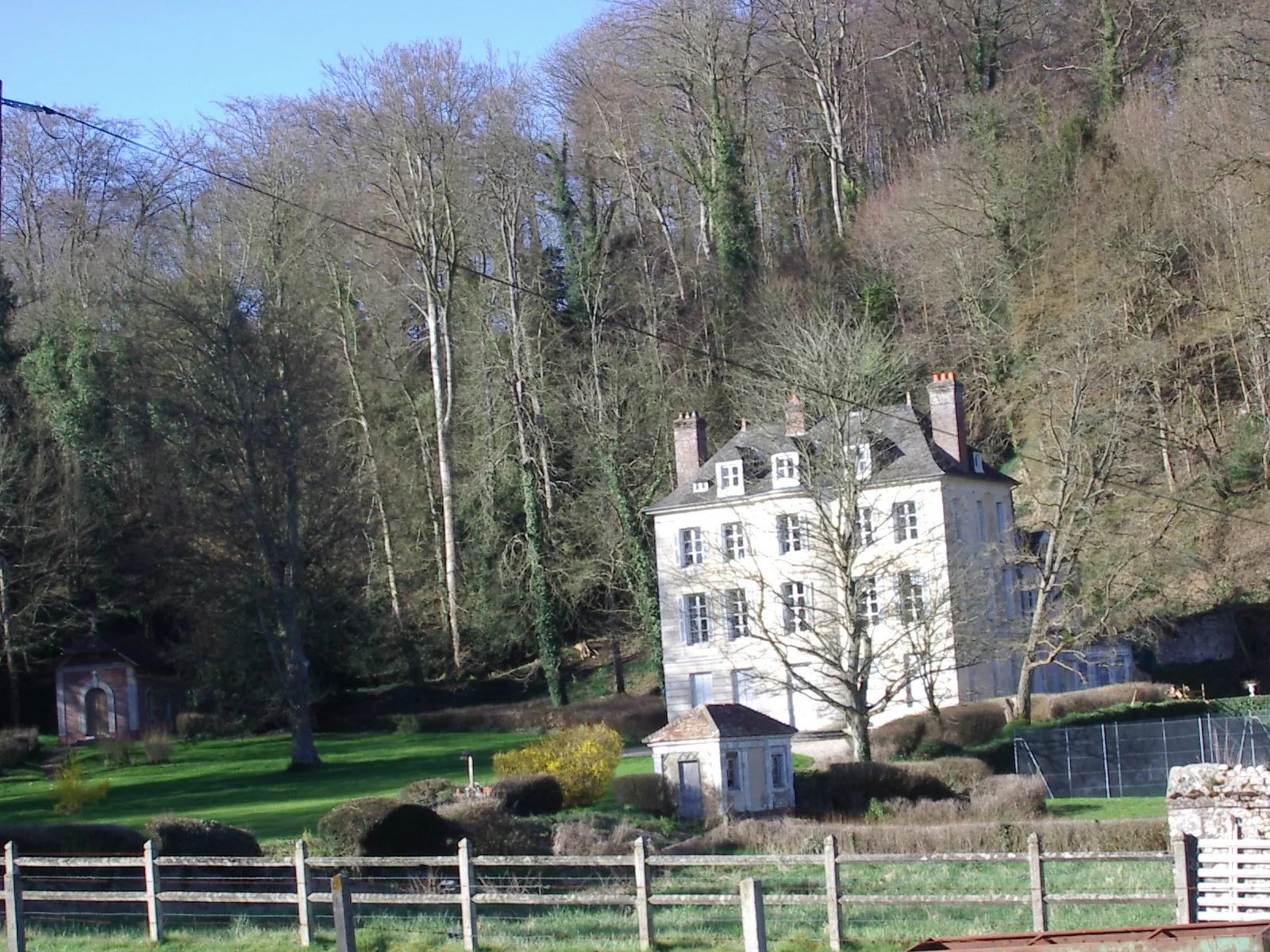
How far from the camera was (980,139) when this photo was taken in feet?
185

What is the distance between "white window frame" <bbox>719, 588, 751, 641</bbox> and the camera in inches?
1540

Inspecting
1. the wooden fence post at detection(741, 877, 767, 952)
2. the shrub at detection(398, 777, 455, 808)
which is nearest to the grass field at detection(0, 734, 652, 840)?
the shrub at detection(398, 777, 455, 808)

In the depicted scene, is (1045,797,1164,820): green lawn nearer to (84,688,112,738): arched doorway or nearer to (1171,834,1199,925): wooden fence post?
(1171,834,1199,925): wooden fence post

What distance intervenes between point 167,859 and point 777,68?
5834 centimetres

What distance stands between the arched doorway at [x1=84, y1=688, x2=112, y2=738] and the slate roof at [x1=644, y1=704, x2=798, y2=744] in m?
23.8

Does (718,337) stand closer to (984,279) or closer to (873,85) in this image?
(984,279)

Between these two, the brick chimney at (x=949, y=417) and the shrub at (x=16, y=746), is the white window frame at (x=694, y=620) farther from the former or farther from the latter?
the shrub at (x=16, y=746)

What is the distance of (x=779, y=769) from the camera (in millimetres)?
30906

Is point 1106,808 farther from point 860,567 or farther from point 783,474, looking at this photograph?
point 783,474

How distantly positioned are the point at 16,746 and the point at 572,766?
61.7 feet

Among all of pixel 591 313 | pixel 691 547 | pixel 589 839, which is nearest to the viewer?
pixel 589 839

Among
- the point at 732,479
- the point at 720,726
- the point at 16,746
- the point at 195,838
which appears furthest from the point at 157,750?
the point at 195,838

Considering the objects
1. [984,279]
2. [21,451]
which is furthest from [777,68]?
[21,451]

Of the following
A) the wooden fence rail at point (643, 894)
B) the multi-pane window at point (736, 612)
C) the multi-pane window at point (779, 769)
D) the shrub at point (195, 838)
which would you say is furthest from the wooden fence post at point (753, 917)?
the multi-pane window at point (736, 612)
